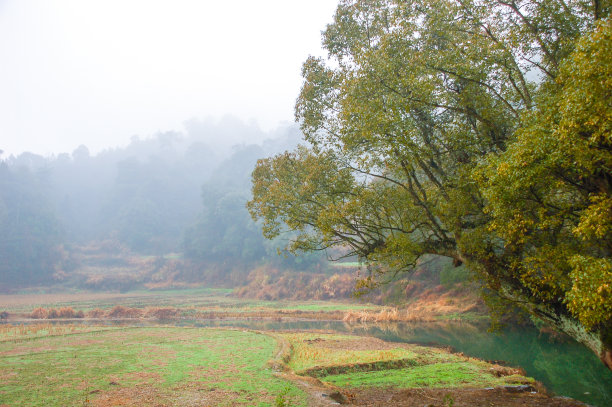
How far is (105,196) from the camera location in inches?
5576

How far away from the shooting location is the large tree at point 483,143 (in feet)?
20.9

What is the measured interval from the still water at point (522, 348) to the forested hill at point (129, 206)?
155 feet

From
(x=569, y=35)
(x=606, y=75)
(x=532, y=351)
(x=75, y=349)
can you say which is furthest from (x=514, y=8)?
(x=75, y=349)

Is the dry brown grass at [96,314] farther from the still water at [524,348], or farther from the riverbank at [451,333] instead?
the still water at [524,348]

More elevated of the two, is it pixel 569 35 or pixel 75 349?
pixel 569 35

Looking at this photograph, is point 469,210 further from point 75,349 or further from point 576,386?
point 75,349

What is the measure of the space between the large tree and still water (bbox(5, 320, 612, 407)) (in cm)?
442

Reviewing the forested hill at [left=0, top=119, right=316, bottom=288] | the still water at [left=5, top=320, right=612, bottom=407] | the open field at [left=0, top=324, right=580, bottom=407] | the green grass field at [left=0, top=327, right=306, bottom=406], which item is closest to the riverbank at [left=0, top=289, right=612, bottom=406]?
the still water at [left=5, top=320, right=612, bottom=407]

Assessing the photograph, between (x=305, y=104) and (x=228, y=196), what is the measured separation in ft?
Answer: 252

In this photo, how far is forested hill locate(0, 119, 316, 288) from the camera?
262 ft

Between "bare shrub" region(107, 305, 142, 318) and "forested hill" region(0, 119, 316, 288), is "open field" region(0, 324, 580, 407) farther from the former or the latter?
"forested hill" region(0, 119, 316, 288)

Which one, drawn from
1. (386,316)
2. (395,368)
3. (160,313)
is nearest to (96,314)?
(160,313)

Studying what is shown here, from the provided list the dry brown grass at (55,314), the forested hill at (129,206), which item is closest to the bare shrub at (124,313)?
the dry brown grass at (55,314)

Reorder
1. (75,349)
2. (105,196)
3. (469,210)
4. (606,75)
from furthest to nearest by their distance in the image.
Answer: (105,196), (75,349), (469,210), (606,75)
